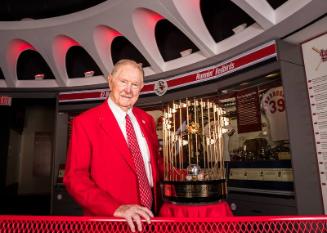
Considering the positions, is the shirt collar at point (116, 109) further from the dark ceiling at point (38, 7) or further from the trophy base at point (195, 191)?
the dark ceiling at point (38, 7)

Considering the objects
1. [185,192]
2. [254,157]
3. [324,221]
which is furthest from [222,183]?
[254,157]

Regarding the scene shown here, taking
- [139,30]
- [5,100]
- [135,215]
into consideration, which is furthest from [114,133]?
[5,100]

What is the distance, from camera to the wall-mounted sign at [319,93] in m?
3.42

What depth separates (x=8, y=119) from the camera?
697 centimetres

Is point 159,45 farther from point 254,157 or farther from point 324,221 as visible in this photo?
point 324,221

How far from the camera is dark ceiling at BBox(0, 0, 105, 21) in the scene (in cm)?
442

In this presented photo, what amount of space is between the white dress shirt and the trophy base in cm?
67

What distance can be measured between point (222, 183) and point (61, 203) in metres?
4.59

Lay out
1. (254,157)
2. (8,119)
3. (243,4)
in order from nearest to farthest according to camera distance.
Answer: (243,4) → (254,157) → (8,119)

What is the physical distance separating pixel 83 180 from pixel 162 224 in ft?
1.59

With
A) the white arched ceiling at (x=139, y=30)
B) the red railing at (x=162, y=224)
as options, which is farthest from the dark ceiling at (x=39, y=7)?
the red railing at (x=162, y=224)

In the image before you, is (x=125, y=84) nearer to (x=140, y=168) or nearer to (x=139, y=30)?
(x=140, y=168)

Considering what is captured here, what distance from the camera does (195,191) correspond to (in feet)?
6.98

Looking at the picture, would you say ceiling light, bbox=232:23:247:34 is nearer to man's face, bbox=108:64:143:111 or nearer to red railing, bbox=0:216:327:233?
man's face, bbox=108:64:143:111
